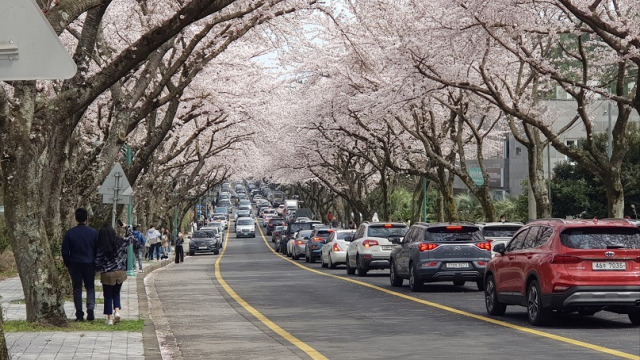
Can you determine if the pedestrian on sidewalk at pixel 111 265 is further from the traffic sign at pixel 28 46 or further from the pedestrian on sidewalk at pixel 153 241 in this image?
the pedestrian on sidewalk at pixel 153 241

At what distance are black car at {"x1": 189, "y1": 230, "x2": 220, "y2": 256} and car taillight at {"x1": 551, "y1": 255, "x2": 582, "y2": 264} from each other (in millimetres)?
50893

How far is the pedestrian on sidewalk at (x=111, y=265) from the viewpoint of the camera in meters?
16.4

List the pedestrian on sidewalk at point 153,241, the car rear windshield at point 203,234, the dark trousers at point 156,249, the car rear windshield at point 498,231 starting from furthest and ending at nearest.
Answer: the car rear windshield at point 203,234 < the dark trousers at point 156,249 < the pedestrian on sidewalk at point 153,241 < the car rear windshield at point 498,231

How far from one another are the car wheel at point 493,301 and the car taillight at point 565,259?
2393mm

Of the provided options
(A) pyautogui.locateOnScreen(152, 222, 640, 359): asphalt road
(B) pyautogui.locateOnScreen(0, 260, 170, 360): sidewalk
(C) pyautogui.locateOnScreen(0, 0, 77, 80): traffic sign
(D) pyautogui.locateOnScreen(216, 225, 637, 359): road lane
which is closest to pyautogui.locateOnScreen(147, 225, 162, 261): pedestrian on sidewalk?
(D) pyautogui.locateOnScreen(216, 225, 637, 359): road lane

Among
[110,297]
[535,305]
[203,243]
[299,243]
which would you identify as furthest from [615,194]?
[203,243]

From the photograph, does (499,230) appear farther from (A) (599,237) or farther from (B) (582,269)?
(B) (582,269)

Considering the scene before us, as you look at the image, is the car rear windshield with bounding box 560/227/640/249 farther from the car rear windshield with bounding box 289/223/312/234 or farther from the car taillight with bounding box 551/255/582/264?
the car rear windshield with bounding box 289/223/312/234

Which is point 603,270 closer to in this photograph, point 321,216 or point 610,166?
point 610,166

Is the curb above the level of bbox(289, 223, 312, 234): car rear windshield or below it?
below

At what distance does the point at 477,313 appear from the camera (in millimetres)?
18750

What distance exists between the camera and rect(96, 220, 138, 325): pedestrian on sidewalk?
16.4 meters

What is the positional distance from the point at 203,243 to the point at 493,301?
4865cm

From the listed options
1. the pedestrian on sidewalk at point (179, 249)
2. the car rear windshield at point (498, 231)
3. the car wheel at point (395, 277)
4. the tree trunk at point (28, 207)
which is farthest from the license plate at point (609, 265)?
the pedestrian on sidewalk at point (179, 249)
